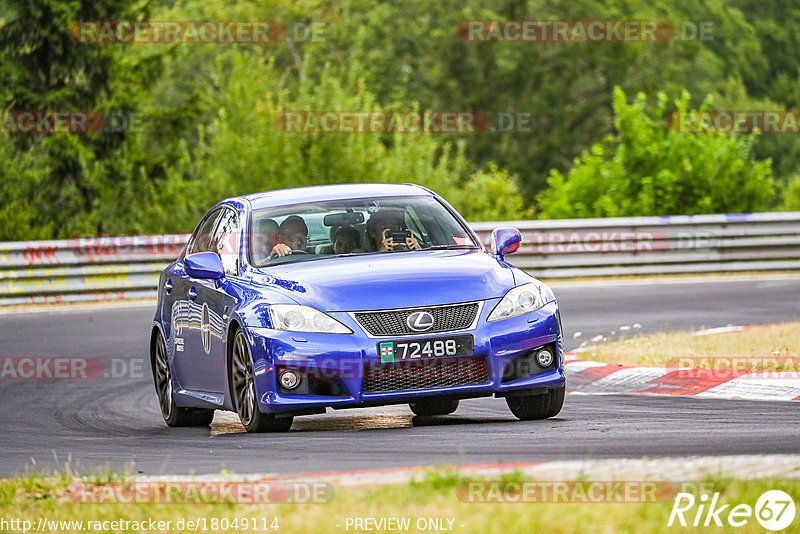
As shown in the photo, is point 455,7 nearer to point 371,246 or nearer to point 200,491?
point 371,246

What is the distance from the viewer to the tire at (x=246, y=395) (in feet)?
30.0

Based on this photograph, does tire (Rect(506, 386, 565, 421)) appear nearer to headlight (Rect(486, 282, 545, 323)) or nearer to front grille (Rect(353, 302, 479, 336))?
headlight (Rect(486, 282, 545, 323))

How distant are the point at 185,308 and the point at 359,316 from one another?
2152 millimetres

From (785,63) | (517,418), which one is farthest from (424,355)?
(785,63)

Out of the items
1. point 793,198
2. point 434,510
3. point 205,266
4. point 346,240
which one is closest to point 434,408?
point 346,240

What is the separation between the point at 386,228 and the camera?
33.2 ft

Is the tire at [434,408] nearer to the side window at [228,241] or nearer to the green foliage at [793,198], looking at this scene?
the side window at [228,241]

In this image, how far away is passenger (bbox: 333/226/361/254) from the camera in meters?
9.97

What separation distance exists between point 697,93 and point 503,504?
214 ft

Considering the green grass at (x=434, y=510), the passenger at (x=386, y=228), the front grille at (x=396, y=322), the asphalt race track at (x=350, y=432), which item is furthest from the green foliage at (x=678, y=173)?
the green grass at (x=434, y=510)

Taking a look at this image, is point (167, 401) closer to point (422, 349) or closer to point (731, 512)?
point (422, 349)

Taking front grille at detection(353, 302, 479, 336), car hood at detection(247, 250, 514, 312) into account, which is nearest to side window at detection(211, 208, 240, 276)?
car hood at detection(247, 250, 514, 312)

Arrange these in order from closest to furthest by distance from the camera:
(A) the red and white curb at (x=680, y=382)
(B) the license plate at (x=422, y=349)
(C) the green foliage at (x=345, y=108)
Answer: (B) the license plate at (x=422, y=349) < (A) the red and white curb at (x=680, y=382) < (C) the green foliage at (x=345, y=108)

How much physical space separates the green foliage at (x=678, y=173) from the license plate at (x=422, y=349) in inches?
714
